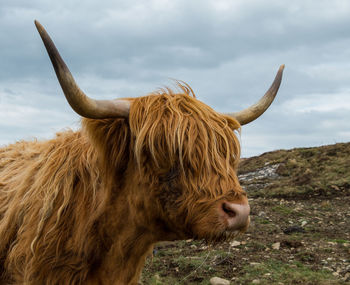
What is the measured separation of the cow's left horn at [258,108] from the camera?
3.81 metres

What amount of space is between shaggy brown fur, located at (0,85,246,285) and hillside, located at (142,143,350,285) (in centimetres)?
63

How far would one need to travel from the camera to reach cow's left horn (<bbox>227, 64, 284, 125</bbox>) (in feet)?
12.5

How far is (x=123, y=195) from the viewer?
3.00 meters

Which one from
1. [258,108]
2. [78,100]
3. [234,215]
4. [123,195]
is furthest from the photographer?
[258,108]

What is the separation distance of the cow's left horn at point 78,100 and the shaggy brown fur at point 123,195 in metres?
0.11

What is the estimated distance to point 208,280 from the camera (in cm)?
525

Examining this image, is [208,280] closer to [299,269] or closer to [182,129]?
[299,269]

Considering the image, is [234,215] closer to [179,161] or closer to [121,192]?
[179,161]

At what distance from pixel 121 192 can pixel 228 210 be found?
823mm

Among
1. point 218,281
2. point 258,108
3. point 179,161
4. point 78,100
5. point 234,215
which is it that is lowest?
point 218,281

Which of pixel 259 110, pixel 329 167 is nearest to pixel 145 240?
pixel 259 110

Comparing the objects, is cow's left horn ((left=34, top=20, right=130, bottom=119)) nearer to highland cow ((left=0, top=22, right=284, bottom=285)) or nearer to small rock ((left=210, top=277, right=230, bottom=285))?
highland cow ((left=0, top=22, right=284, bottom=285))

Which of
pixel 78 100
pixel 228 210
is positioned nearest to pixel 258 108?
pixel 228 210

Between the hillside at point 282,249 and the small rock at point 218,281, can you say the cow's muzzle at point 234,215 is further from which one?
the small rock at point 218,281
